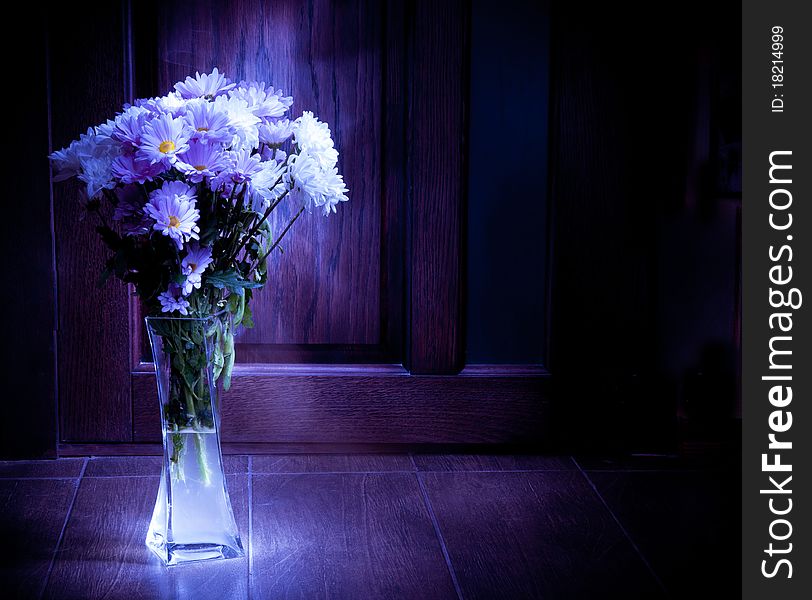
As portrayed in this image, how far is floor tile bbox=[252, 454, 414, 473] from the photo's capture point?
1.86 metres

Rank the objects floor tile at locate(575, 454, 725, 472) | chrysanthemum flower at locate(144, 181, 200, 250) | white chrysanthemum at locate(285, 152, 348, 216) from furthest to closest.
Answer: floor tile at locate(575, 454, 725, 472), white chrysanthemum at locate(285, 152, 348, 216), chrysanthemum flower at locate(144, 181, 200, 250)

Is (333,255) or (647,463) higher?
(333,255)

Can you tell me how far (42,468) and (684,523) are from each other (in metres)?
1.21

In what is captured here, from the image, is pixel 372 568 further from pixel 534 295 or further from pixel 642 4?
pixel 642 4

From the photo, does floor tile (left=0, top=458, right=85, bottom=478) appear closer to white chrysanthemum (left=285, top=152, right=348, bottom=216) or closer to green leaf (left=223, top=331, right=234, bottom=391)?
green leaf (left=223, top=331, right=234, bottom=391)

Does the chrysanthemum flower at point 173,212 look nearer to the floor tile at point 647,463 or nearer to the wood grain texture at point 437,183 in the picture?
the wood grain texture at point 437,183

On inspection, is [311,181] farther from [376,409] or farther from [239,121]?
[376,409]

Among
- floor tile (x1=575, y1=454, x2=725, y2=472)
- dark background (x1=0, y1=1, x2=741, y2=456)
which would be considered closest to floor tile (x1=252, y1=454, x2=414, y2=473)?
dark background (x1=0, y1=1, x2=741, y2=456)

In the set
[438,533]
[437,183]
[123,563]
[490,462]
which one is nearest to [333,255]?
[437,183]

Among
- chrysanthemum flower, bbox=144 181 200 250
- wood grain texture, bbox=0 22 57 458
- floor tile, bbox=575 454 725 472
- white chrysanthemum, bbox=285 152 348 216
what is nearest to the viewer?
chrysanthemum flower, bbox=144 181 200 250

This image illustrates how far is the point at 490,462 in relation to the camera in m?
1.92

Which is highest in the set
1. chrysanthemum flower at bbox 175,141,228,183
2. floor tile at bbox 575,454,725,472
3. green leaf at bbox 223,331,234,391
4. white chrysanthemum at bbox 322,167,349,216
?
chrysanthemum flower at bbox 175,141,228,183

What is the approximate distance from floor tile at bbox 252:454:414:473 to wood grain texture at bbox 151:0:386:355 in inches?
9.3
